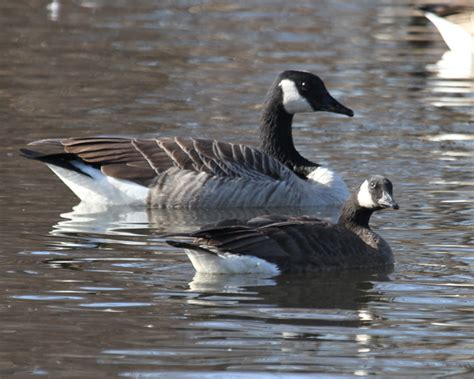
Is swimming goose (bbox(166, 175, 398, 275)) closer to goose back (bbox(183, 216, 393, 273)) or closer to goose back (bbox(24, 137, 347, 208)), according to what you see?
goose back (bbox(183, 216, 393, 273))

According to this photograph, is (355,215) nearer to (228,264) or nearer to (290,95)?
(228,264)

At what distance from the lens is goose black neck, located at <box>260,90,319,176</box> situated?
14.2 metres

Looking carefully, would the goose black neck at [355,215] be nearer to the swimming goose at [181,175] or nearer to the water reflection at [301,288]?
the water reflection at [301,288]

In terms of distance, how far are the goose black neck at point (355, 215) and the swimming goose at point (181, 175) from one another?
2.54m

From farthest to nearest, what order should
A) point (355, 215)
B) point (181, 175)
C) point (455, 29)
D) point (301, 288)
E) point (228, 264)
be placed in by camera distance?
point (455, 29) < point (181, 175) < point (355, 215) < point (228, 264) < point (301, 288)

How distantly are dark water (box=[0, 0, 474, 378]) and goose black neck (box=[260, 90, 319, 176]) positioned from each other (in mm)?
692

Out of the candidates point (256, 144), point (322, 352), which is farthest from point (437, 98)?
point (322, 352)

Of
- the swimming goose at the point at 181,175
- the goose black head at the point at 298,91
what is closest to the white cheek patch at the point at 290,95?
the goose black head at the point at 298,91

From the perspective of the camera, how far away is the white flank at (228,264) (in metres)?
10.0

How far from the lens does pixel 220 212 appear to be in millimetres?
13445

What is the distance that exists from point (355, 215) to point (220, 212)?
271 centimetres

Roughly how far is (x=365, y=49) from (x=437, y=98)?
15.8ft

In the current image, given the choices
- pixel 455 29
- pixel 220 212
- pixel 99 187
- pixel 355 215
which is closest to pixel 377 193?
pixel 355 215

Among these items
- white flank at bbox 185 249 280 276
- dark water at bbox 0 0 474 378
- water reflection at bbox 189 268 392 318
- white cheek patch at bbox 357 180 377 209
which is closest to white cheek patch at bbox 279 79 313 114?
dark water at bbox 0 0 474 378
